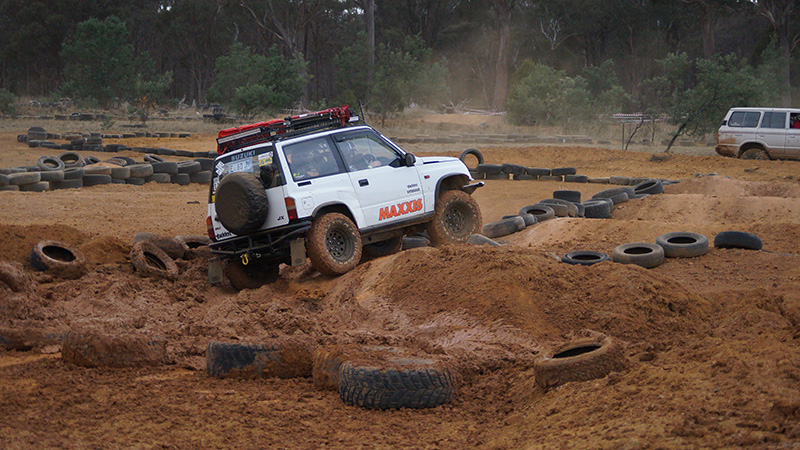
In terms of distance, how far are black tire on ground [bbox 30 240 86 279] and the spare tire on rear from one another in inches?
82.5

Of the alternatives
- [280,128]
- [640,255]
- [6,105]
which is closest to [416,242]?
[280,128]

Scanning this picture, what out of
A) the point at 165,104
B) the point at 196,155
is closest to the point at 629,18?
the point at 165,104

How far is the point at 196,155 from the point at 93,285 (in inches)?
629

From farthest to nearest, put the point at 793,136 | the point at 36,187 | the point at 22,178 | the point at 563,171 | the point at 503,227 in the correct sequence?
the point at 793,136 → the point at 563,171 → the point at 36,187 → the point at 22,178 → the point at 503,227

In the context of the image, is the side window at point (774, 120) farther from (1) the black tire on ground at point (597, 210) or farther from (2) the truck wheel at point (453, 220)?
(2) the truck wheel at point (453, 220)

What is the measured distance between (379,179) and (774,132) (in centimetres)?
1773

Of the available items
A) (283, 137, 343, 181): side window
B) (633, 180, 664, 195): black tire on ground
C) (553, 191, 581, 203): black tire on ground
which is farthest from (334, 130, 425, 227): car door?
(633, 180, 664, 195): black tire on ground

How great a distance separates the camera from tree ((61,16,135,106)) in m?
44.7

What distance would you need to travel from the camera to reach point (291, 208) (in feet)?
31.5

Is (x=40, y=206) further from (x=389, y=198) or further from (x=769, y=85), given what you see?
(x=769, y=85)

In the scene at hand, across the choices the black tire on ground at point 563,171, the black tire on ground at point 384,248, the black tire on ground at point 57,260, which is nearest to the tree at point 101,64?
the black tire on ground at point 563,171

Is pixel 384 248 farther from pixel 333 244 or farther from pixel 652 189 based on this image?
pixel 652 189

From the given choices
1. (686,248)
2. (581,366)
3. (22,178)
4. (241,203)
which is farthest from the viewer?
(22,178)

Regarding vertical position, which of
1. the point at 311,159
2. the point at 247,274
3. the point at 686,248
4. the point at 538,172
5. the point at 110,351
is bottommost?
the point at 247,274
